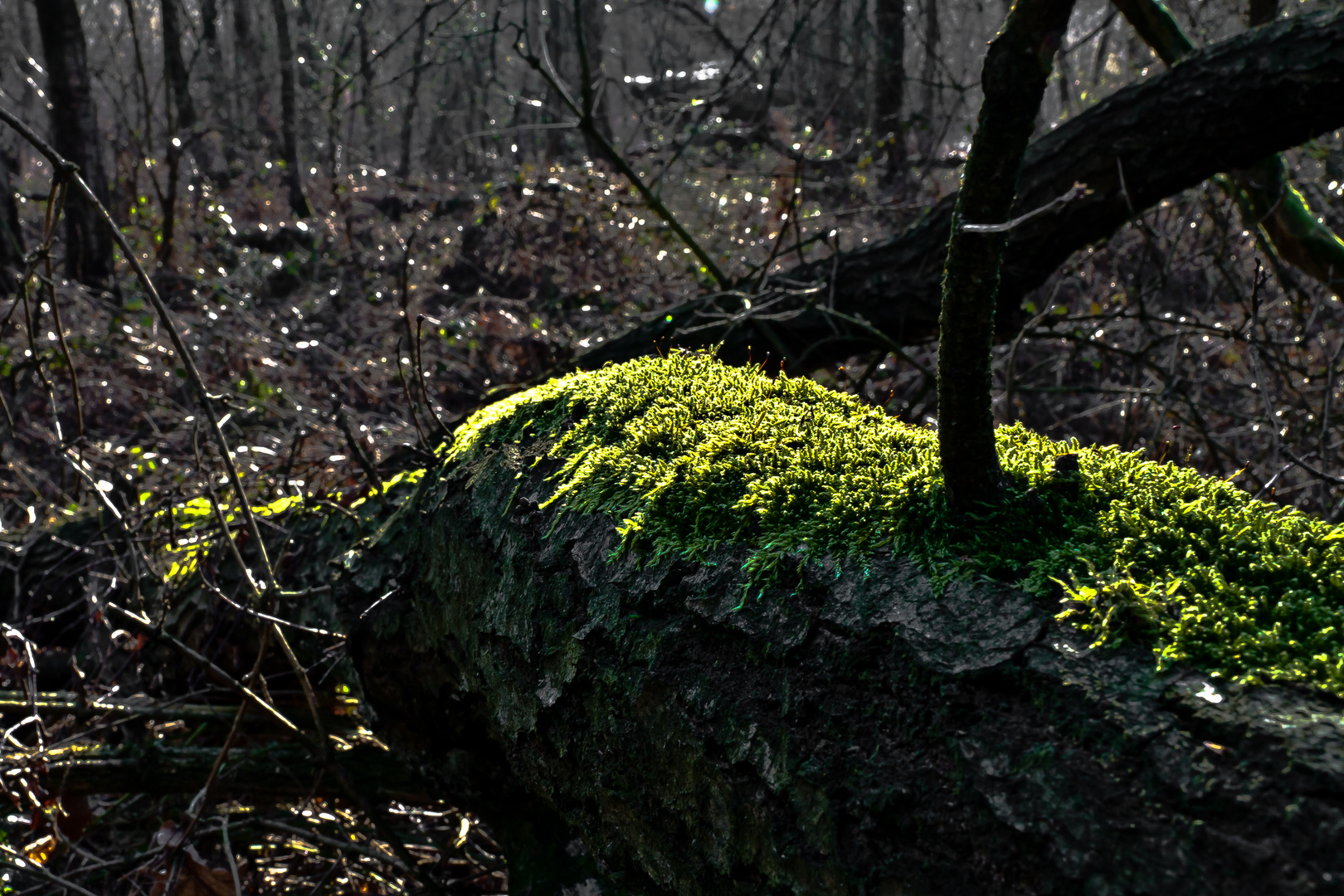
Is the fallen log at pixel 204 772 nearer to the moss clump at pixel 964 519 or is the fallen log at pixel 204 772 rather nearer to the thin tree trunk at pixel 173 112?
the moss clump at pixel 964 519

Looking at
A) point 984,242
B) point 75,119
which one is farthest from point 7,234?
point 984,242

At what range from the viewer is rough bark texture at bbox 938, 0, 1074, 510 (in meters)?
1.04

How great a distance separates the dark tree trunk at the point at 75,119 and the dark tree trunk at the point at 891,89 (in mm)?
7964

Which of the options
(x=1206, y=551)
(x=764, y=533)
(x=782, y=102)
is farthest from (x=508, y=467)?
(x=782, y=102)

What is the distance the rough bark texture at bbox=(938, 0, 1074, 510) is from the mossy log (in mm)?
154

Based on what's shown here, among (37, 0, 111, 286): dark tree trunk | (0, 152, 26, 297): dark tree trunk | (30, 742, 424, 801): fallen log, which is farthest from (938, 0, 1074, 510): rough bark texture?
(37, 0, 111, 286): dark tree trunk

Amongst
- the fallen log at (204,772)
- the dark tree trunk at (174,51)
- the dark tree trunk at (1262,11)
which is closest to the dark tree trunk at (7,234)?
the dark tree trunk at (174,51)

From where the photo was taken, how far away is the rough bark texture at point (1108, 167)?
3.24 meters

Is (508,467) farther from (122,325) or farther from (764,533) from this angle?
(122,325)

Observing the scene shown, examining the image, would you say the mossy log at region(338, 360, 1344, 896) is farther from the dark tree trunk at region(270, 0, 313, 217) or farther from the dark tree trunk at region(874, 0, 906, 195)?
the dark tree trunk at region(270, 0, 313, 217)

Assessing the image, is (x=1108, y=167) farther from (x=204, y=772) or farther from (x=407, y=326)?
(x=204, y=772)

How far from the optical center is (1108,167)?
354 cm

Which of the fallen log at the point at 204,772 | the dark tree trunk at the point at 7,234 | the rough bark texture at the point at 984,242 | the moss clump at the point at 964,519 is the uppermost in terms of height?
the dark tree trunk at the point at 7,234

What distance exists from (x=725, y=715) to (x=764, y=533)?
0.96 ft
